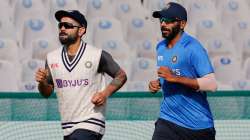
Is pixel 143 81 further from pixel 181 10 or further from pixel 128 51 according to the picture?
pixel 181 10

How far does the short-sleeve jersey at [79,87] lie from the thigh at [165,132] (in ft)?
1.46

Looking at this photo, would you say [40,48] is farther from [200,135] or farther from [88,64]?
[200,135]

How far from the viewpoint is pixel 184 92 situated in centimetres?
483

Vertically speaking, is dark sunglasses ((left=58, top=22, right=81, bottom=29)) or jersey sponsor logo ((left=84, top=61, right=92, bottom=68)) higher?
dark sunglasses ((left=58, top=22, right=81, bottom=29))

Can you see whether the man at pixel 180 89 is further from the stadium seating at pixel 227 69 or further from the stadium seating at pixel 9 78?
the stadium seating at pixel 227 69

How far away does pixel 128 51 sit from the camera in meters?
9.85

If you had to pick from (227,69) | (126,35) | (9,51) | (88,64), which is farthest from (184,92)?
(126,35)

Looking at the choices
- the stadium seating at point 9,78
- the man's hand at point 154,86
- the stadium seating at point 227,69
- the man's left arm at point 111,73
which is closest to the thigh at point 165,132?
the man's hand at point 154,86

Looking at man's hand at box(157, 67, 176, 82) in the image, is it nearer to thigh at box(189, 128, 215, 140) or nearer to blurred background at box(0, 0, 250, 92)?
thigh at box(189, 128, 215, 140)

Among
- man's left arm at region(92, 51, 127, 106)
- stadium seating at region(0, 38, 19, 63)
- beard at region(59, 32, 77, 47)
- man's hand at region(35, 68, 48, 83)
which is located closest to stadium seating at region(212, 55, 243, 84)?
stadium seating at region(0, 38, 19, 63)

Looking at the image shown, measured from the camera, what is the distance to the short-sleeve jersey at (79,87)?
4996 mm

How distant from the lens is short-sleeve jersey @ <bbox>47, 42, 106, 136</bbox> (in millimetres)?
4996

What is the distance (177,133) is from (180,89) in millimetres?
325

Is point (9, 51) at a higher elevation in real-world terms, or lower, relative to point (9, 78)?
higher
